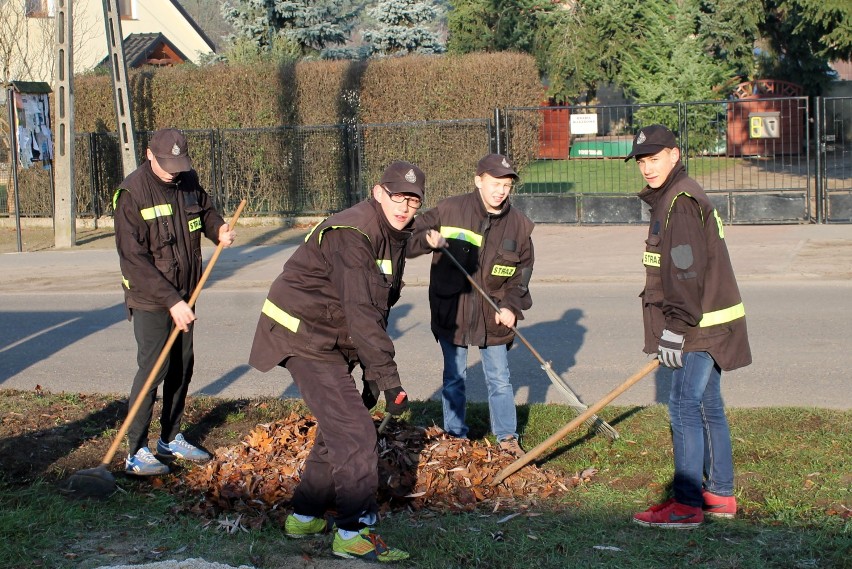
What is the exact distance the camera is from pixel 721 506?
16.3 feet

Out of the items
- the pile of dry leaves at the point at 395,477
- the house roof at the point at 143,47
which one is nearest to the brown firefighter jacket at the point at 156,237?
the pile of dry leaves at the point at 395,477

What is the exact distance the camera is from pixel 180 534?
192 inches

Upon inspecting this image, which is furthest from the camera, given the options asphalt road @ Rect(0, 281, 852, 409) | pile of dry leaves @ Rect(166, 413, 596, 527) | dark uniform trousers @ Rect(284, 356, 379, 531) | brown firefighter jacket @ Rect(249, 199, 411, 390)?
asphalt road @ Rect(0, 281, 852, 409)

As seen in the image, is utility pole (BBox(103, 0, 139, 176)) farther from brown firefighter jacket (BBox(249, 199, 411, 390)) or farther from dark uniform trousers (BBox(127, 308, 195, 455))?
brown firefighter jacket (BBox(249, 199, 411, 390))

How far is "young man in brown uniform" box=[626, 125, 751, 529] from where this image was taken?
4.70 m

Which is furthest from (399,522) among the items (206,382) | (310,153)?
(310,153)

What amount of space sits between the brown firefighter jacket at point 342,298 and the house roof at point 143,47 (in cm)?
3245

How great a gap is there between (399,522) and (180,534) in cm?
107

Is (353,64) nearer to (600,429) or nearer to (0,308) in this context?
(0,308)

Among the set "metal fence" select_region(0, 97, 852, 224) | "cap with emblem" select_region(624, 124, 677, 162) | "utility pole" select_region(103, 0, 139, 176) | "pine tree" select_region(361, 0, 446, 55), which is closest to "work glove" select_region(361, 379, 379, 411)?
"cap with emblem" select_region(624, 124, 677, 162)

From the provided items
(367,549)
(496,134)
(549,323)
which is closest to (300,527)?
(367,549)

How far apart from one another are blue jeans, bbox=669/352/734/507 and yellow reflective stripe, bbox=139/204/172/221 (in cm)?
300

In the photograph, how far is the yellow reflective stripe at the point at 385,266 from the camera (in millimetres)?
4629

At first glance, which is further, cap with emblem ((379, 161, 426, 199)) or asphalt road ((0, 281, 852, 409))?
asphalt road ((0, 281, 852, 409))
